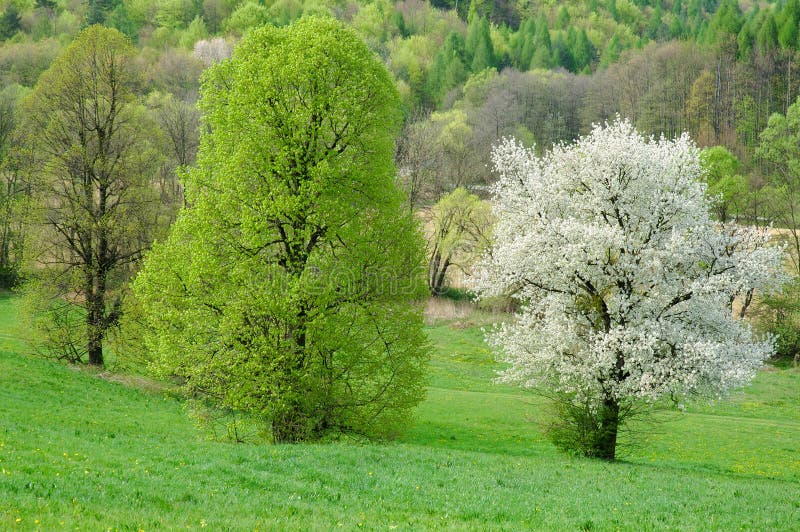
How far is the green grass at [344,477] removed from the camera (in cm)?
1137

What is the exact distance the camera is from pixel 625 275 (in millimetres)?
21766

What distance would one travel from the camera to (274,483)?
14.2m

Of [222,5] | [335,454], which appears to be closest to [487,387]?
[335,454]

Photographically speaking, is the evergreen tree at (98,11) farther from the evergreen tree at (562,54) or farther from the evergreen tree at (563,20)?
the evergreen tree at (563,20)

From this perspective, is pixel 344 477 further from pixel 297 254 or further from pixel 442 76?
pixel 442 76

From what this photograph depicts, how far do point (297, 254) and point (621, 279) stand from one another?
10.1 meters

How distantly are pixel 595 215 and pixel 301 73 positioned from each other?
10.4 metres

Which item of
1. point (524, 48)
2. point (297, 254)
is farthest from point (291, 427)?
point (524, 48)

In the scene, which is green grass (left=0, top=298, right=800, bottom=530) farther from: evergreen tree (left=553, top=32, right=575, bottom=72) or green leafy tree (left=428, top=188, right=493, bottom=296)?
evergreen tree (left=553, top=32, right=575, bottom=72)

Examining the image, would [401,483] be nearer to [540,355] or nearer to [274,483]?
[274,483]

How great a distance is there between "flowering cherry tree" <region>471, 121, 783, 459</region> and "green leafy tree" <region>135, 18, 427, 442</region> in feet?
13.0

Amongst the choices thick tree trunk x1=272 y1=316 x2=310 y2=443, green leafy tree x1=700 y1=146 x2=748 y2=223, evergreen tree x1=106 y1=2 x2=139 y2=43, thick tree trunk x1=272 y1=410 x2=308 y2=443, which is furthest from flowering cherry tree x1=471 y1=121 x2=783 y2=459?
evergreen tree x1=106 y1=2 x2=139 y2=43

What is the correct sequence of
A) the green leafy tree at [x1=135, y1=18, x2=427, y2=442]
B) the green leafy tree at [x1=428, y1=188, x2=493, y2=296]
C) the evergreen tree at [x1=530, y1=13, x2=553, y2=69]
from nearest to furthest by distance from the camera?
1. the green leafy tree at [x1=135, y1=18, x2=427, y2=442]
2. the green leafy tree at [x1=428, y1=188, x2=493, y2=296]
3. the evergreen tree at [x1=530, y1=13, x2=553, y2=69]

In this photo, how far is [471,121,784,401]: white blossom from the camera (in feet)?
68.7
